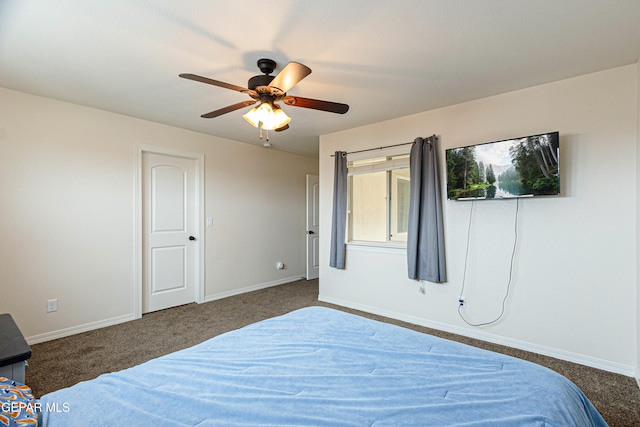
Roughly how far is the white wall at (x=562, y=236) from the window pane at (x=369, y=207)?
2.76 ft

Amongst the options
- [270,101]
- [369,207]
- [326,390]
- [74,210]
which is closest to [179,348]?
[74,210]

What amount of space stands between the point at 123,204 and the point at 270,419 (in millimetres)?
3379

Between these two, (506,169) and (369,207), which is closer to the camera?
(506,169)

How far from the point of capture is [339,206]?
13.3ft

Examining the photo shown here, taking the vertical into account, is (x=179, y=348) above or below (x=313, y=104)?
below

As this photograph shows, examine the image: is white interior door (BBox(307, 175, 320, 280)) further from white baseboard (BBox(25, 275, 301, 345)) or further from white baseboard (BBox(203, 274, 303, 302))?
white baseboard (BBox(25, 275, 301, 345))

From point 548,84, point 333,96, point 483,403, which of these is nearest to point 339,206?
point 333,96

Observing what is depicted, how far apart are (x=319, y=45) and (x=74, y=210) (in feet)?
9.79

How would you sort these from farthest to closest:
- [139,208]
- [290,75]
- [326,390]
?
[139,208], [290,75], [326,390]

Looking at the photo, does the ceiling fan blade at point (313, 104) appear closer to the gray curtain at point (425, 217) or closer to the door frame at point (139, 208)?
the gray curtain at point (425, 217)

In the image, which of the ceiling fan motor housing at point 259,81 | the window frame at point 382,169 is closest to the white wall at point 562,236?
the window frame at point 382,169

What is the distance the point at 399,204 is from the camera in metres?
3.83

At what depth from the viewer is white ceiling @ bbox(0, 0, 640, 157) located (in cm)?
172
